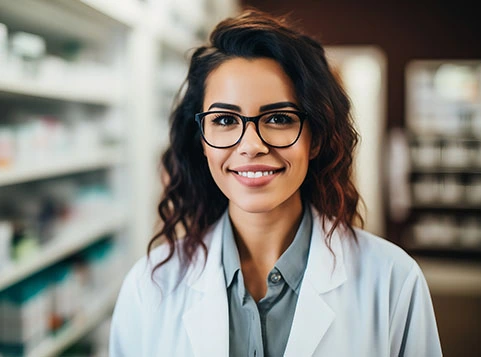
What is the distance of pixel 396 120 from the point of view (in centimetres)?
545

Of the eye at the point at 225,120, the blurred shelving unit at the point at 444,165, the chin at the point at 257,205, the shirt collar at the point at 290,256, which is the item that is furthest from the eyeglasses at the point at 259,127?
the blurred shelving unit at the point at 444,165

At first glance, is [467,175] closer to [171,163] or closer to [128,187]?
[128,187]

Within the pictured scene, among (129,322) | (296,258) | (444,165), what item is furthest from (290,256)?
(444,165)

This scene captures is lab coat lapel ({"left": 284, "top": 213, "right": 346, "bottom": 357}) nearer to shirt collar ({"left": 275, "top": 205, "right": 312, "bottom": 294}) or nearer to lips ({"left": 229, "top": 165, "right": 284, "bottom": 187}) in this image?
shirt collar ({"left": 275, "top": 205, "right": 312, "bottom": 294})

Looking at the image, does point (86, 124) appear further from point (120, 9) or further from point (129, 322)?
point (129, 322)

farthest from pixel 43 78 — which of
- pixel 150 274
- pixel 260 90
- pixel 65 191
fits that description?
pixel 260 90

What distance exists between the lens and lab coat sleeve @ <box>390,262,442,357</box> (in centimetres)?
117

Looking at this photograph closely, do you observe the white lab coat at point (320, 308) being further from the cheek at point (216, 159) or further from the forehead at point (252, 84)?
the forehead at point (252, 84)

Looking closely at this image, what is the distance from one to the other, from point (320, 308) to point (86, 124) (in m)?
1.65

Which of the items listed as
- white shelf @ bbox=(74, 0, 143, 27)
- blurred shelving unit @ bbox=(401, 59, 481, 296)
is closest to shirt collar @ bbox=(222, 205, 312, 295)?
white shelf @ bbox=(74, 0, 143, 27)

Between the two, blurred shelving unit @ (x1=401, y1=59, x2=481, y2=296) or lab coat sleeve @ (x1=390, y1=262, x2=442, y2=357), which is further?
blurred shelving unit @ (x1=401, y1=59, x2=481, y2=296)

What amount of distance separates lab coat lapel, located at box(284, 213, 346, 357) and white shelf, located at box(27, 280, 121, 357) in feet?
3.96

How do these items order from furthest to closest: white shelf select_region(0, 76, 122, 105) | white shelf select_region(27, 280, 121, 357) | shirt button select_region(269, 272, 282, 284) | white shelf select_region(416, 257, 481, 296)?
1. white shelf select_region(416, 257, 481, 296)
2. white shelf select_region(27, 280, 121, 357)
3. white shelf select_region(0, 76, 122, 105)
4. shirt button select_region(269, 272, 282, 284)

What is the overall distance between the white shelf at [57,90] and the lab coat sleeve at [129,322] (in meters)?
0.80
